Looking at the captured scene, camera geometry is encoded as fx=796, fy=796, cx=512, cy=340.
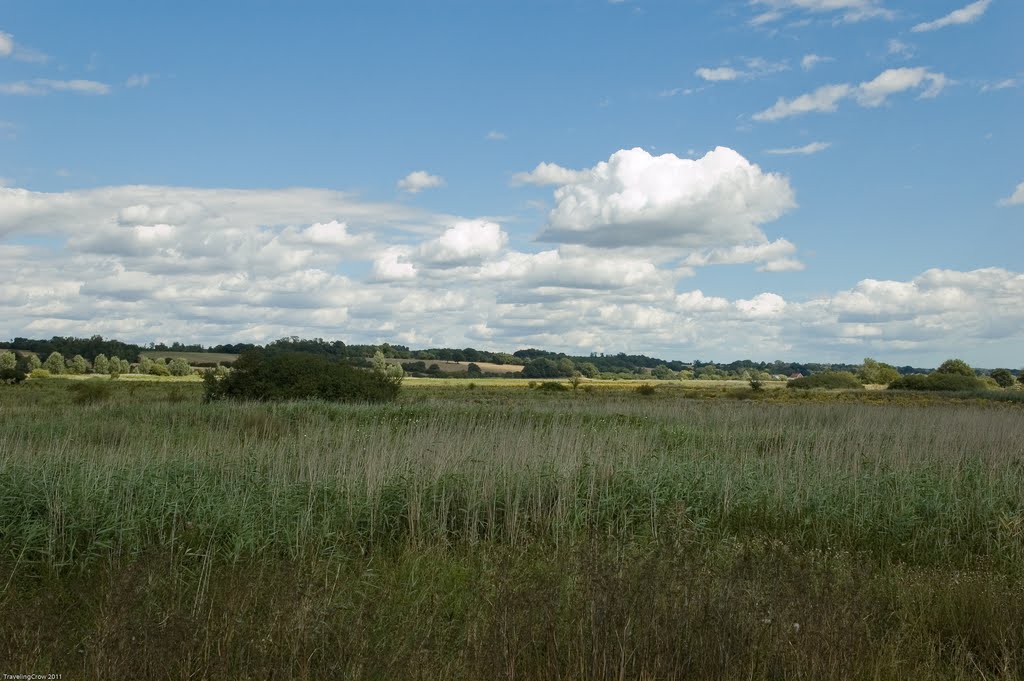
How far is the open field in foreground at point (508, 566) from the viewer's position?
174 inches

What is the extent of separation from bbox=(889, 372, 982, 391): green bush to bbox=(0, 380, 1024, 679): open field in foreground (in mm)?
58533

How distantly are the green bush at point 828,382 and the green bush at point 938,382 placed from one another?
4579mm

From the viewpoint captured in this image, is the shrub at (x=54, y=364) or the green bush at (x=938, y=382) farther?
the shrub at (x=54, y=364)

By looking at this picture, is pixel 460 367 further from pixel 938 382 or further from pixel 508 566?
pixel 508 566

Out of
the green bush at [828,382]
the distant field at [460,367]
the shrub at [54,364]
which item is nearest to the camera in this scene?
the green bush at [828,382]

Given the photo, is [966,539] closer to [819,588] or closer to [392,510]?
[819,588]

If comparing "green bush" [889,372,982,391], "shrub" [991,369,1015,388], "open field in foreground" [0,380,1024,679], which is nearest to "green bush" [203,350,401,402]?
"open field in foreground" [0,380,1024,679]

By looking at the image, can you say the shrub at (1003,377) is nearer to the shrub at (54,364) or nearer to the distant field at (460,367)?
the distant field at (460,367)

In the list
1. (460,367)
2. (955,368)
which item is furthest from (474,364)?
(955,368)

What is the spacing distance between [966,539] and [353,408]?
702 inches

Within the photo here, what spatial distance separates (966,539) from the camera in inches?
344

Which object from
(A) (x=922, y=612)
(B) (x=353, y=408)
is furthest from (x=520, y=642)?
(B) (x=353, y=408)

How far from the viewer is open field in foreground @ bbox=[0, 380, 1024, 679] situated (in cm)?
443

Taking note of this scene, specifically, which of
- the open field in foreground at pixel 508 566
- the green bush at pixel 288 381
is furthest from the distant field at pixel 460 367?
the open field in foreground at pixel 508 566
